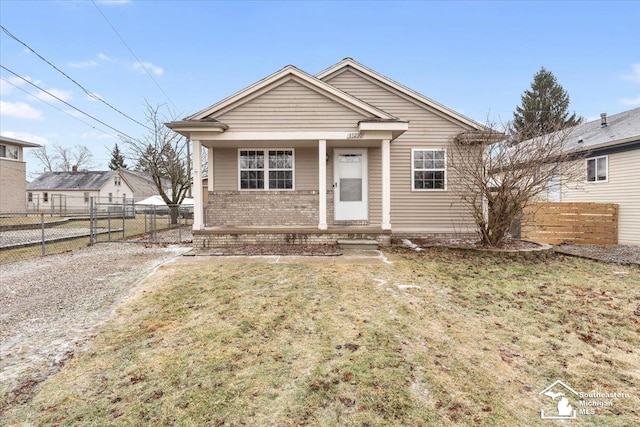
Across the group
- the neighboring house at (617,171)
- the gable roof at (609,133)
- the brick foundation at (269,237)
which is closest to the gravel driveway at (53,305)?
the brick foundation at (269,237)

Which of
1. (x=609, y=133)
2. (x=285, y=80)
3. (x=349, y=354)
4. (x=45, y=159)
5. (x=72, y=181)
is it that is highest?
(x=45, y=159)

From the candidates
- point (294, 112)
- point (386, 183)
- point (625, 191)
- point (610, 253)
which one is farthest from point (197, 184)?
point (625, 191)

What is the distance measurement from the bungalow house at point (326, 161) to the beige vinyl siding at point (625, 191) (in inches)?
191

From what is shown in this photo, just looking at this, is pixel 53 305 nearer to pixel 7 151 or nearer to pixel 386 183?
pixel 386 183

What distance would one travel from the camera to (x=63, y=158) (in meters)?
60.3

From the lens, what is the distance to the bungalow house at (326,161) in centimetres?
920

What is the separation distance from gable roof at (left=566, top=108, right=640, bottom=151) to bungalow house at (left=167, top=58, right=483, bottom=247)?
14.7ft

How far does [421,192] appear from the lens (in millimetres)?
10945

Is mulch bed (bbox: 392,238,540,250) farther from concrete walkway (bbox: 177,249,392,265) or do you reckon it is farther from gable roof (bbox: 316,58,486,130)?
gable roof (bbox: 316,58,486,130)

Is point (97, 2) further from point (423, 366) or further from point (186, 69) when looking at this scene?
point (423, 366)

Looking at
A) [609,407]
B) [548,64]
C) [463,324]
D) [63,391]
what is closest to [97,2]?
[63,391]

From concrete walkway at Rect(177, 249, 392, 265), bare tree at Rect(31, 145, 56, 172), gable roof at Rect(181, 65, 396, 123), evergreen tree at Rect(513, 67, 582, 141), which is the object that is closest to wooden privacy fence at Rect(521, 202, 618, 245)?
gable roof at Rect(181, 65, 396, 123)

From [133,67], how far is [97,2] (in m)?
5.57

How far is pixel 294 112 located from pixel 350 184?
2972mm
